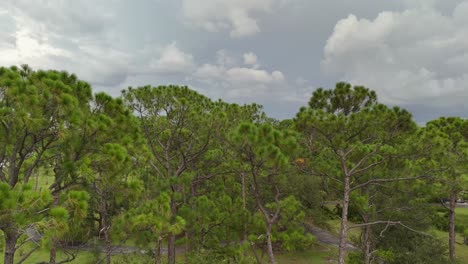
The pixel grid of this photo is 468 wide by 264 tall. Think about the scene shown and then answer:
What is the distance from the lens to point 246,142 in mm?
9258

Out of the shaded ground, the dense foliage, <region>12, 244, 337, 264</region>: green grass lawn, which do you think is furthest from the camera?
the shaded ground

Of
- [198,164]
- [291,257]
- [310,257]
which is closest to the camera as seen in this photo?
[198,164]

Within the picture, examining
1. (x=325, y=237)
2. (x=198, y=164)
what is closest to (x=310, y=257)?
(x=325, y=237)

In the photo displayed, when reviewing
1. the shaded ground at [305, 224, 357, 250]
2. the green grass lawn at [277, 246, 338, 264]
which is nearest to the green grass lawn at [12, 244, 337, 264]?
the green grass lawn at [277, 246, 338, 264]

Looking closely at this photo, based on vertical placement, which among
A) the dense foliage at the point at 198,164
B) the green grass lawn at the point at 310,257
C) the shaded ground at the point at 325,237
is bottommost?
the shaded ground at the point at 325,237

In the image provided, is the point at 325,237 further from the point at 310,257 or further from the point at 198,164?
the point at 198,164

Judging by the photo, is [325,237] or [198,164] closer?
[198,164]

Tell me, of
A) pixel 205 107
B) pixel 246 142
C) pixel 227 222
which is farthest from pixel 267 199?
pixel 246 142

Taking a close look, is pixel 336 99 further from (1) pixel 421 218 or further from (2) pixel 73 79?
(2) pixel 73 79

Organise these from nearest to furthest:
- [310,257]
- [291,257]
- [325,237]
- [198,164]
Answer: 1. [198,164]
2. [291,257]
3. [310,257]
4. [325,237]

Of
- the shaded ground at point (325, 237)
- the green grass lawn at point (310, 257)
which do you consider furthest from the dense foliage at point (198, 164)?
the shaded ground at point (325, 237)

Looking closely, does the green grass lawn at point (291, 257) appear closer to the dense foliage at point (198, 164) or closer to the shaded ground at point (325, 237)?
the shaded ground at point (325, 237)

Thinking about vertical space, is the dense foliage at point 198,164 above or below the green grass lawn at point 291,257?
above

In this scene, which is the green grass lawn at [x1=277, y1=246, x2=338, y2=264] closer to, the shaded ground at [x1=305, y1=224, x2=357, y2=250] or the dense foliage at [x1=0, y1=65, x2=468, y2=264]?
the shaded ground at [x1=305, y1=224, x2=357, y2=250]
